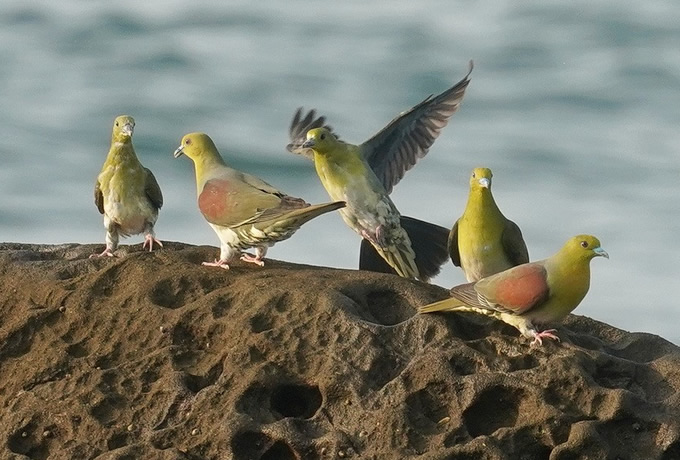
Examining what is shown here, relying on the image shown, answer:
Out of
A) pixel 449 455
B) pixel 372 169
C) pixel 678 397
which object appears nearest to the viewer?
pixel 449 455

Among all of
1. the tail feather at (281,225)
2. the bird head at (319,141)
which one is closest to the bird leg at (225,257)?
the tail feather at (281,225)

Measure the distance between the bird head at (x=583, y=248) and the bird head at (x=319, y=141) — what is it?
2.77 metres

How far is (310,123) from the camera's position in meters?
10.8

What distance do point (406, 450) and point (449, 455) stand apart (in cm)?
21

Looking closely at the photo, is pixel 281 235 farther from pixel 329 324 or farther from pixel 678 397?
pixel 678 397

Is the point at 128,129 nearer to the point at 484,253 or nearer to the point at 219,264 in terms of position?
the point at 219,264

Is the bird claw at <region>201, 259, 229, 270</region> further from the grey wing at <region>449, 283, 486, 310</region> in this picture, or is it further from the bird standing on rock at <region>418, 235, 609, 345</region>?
the grey wing at <region>449, 283, 486, 310</region>

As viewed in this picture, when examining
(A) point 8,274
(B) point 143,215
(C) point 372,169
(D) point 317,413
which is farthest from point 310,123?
(D) point 317,413

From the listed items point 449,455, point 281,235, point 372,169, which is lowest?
point 449,455

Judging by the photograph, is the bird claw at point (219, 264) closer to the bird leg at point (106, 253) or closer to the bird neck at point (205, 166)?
the bird leg at point (106, 253)

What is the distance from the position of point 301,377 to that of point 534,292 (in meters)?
1.33

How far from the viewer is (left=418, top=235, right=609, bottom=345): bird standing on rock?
7.10 m

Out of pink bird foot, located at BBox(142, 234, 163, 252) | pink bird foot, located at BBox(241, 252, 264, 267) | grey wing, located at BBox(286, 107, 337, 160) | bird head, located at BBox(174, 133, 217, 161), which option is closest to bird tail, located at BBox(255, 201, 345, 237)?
pink bird foot, located at BBox(241, 252, 264, 267)

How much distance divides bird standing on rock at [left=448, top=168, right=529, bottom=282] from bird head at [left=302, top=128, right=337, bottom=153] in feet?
4.50
